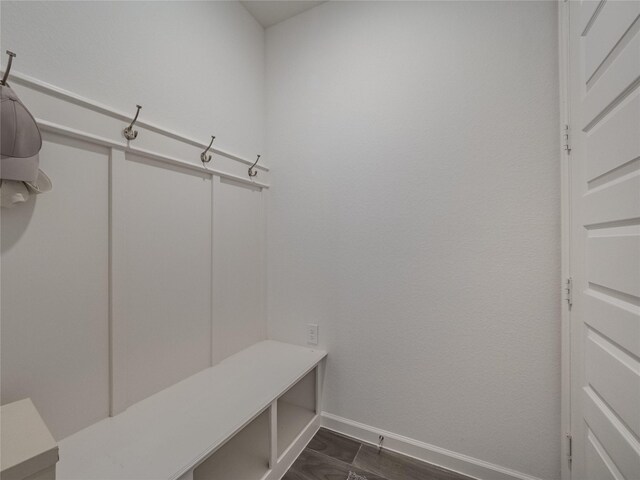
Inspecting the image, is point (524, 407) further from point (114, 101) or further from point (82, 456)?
point (114, 101)

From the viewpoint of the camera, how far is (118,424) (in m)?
1.09

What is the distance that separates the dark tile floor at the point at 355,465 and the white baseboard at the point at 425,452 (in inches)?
1.1

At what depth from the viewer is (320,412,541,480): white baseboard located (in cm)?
136

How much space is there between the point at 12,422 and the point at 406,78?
6.90 ft

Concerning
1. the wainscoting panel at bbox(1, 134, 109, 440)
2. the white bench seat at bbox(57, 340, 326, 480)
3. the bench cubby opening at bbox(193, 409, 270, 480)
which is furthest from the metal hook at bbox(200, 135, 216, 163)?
the bench cubby opening at bbox(193, 409, 270, 480)

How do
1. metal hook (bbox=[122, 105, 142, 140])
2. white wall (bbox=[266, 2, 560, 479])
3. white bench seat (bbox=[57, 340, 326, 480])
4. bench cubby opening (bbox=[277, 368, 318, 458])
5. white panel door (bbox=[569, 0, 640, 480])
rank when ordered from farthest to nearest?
bench cubby opening (bbox=[277, 368, 318, 458]) < white wall (bbox=[266, 2, 560, 479]) < metal hook (bbox=[122, 105, 142, 140]) < white bench seat (bbox=[57, 340, 326, 480]) < white panel door (bbox=[569, 0, 640, 480])

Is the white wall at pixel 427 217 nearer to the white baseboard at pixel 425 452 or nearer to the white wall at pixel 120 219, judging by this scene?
the white baseboard at pixel 425 452

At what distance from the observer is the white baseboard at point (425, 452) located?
4.45ft

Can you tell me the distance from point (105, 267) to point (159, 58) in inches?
39.7

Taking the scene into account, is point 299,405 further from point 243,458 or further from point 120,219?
point 120,219

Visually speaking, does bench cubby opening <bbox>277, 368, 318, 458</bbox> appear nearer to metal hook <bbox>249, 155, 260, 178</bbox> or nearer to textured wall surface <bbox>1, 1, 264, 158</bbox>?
metal hook <bbox>249, 155, 260, 178</bbox>

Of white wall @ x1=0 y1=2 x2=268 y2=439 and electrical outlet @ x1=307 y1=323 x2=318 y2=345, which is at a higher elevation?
white wall @ x1=0 y1=2 x2=268 y2=439

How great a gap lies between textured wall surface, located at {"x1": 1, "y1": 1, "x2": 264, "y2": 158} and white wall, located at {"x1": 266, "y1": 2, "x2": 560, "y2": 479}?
27 cm

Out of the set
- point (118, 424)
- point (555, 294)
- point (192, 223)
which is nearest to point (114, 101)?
point (192, 223)
